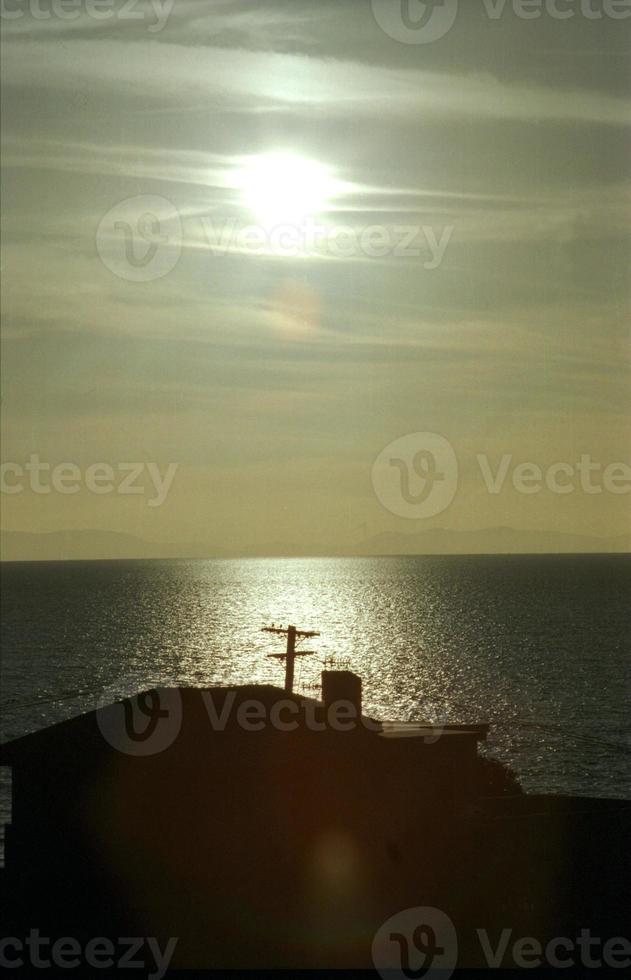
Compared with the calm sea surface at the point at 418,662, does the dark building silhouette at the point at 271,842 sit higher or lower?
lower

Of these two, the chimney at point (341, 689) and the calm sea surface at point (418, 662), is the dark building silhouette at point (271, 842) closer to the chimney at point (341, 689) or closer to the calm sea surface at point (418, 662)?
the chimney at point (341, 689)

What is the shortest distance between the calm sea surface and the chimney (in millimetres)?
33065

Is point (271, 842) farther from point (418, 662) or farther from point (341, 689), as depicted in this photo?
point (418, 662)

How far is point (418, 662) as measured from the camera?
4338 inches

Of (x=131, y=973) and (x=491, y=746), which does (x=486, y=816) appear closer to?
(x=131, y=973)

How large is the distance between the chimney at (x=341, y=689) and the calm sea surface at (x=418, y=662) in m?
33.1

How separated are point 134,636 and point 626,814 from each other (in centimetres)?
11765

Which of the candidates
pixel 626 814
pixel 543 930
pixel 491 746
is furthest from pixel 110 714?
pixel 491 746

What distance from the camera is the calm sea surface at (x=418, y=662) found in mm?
69812

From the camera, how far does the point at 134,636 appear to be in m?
136

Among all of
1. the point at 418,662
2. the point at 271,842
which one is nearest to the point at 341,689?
the point at 271,842

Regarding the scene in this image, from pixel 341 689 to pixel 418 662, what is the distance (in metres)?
89.6

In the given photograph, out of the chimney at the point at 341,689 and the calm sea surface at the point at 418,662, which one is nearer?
the chimney at the point at 341,689

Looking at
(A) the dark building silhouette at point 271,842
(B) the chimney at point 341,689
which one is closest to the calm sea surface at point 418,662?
(B) the chimney at point 341,689
